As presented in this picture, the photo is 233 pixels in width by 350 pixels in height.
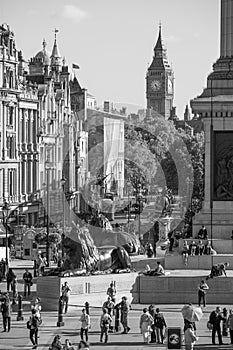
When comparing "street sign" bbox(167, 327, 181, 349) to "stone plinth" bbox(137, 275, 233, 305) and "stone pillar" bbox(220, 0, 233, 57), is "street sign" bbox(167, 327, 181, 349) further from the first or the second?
"stone pillar" bbox(220, 0, 233, 57)

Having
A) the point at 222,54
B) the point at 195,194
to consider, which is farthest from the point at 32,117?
the point at 222,54

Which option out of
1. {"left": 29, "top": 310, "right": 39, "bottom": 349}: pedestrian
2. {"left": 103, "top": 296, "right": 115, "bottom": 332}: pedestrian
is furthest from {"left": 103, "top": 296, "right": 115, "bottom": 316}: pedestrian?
{"left": 29, "top": 310, "right": 39, "bottom": 349}: pedestrian

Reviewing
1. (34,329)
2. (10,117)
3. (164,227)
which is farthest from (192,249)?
(10,117)

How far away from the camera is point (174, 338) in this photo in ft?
120

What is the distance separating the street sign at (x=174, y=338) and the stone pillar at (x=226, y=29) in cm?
2318

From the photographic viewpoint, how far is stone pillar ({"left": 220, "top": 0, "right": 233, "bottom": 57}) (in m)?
57.2

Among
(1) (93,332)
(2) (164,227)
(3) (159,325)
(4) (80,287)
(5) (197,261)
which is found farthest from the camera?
(2) (164,227)

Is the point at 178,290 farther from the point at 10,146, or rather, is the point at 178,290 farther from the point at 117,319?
the point at 10,146

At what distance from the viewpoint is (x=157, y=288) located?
167 feet

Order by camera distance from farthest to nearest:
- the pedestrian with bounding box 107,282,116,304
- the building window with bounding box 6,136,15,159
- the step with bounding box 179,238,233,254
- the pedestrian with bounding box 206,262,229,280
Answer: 1. the building window with bounding box 6,136,15,159
2. the step with bounding box 179,238,233,254
3. the pedestrian with bounding box 206,262,229,280
4. the pedestrian with bounding box 107,282,116,304

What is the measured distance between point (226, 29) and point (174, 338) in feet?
76.8

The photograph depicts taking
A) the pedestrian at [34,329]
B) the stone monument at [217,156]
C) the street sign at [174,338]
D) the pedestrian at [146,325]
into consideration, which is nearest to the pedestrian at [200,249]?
the stone monument at [217,156]

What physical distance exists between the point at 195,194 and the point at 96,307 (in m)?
56.5

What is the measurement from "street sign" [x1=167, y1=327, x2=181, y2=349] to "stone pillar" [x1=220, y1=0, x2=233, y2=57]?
23179 millimetres
